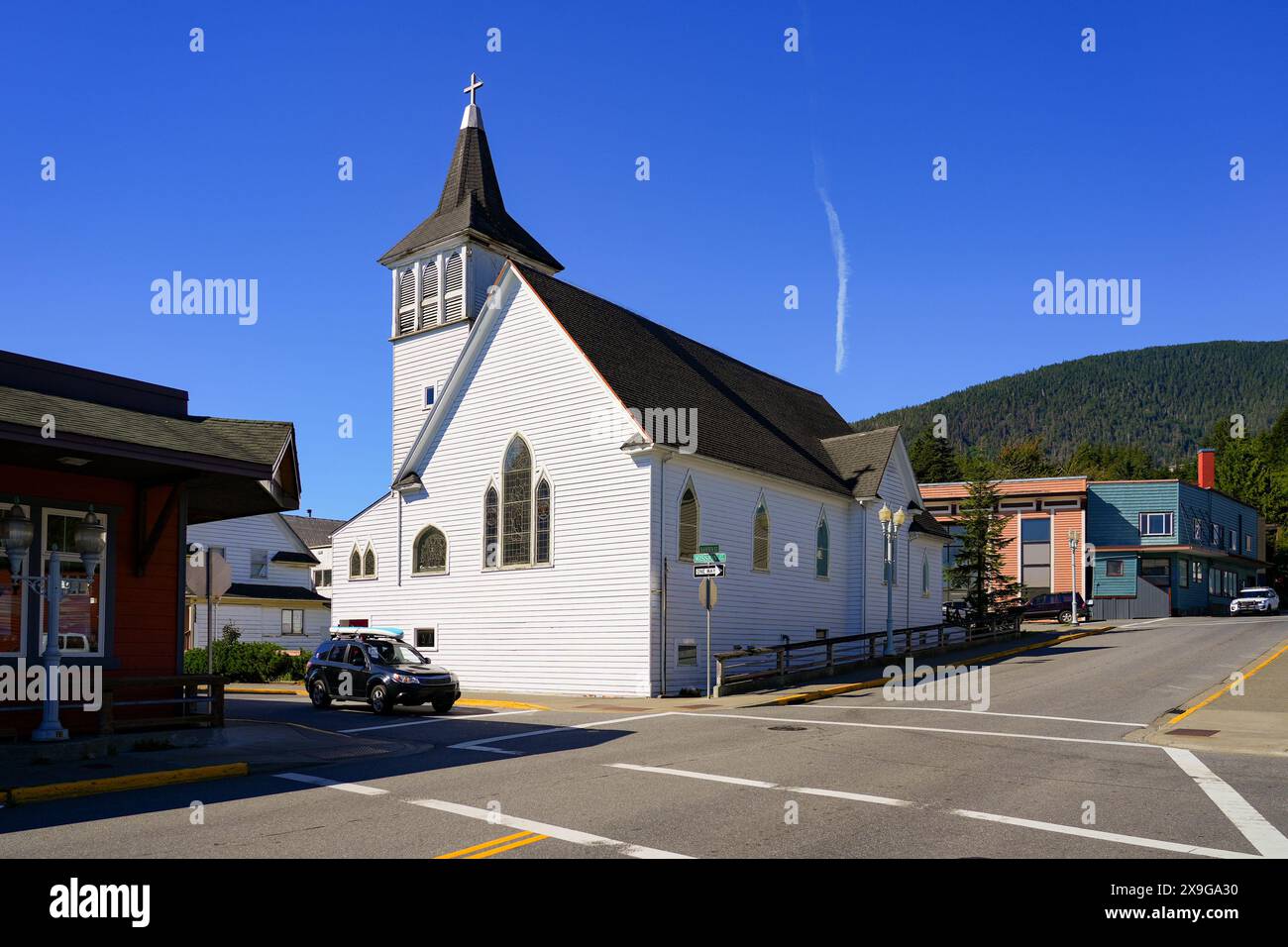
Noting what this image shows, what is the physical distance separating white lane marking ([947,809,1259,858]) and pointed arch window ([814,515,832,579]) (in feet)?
80.6

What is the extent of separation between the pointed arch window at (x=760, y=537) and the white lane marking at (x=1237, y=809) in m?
17.0

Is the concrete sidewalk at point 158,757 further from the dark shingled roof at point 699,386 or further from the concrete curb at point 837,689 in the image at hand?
the dark shingled roof at point 699,386

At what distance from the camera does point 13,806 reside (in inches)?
443

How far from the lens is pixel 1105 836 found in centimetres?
943

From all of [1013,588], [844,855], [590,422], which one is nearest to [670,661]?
[590,422]

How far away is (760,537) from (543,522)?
21.9 feet

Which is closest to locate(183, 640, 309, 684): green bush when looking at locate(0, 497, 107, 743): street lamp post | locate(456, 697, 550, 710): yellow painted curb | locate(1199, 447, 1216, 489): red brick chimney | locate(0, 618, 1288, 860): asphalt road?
locate(456, 697, 550, 710): yellow painted curb

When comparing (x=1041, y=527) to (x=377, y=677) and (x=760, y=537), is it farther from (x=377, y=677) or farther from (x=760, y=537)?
(x=377, y=677)

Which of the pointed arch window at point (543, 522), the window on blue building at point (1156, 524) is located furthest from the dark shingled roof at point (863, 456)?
the window on blue building at point (1156, 524)

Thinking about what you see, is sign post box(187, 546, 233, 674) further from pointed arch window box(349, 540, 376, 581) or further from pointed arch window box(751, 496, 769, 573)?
pointed arch window box(751, 496, 769, 573)

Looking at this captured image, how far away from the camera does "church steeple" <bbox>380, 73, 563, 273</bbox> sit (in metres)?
37.9

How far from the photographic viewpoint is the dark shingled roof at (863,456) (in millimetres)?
37156
